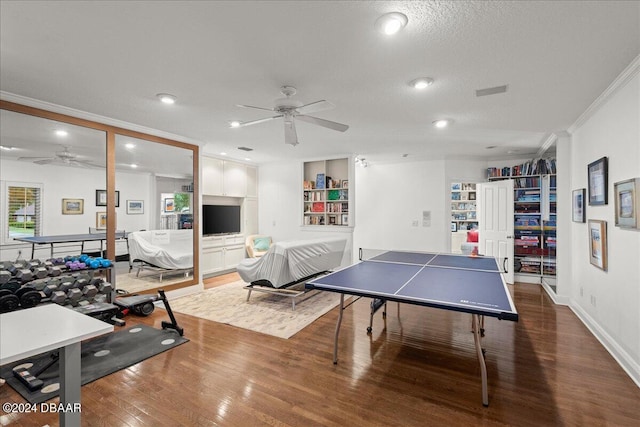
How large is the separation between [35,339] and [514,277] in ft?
22.4

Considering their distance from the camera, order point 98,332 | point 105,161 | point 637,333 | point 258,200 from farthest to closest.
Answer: point 258,200 < point 105,161 < point 637,333 < point 98,332

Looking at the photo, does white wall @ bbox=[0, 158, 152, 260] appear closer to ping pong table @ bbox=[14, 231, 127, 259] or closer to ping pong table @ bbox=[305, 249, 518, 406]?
ping pong table @ bbox=[14, 231, 127, 259]

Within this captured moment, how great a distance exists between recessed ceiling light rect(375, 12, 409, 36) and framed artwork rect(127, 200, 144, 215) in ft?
12.5

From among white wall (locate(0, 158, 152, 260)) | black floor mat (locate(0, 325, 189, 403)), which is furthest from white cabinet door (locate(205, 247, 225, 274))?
black floor mat (locate(0, 325, 189, 403))

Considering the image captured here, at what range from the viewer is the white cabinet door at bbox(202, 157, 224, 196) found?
6.07 m

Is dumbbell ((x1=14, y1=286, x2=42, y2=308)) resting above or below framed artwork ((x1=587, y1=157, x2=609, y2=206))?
below

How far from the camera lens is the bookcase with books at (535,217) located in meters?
5.61

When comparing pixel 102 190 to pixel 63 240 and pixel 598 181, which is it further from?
pixel 598 181

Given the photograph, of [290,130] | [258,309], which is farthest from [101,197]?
[290,130]

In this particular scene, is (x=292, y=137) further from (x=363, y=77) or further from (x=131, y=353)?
(x=131, y=353)

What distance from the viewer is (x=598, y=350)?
297cm

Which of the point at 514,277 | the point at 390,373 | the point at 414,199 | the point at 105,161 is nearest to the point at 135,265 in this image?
the point at 105,161

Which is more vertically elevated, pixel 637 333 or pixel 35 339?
pixel 35 339

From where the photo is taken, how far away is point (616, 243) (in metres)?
2.88
